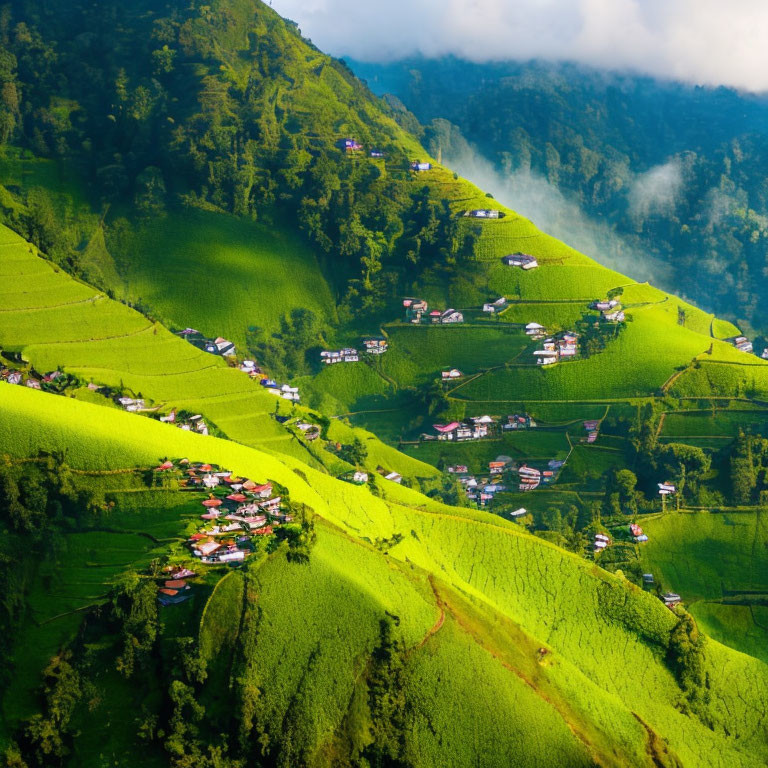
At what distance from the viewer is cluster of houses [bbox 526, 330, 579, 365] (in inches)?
1810

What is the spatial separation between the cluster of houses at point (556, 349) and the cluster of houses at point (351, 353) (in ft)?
23.2

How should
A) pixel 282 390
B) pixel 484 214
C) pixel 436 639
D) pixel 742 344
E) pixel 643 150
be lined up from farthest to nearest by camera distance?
pixel 643 150
pixel 484 214
pixel 742 344
pixel 282 390
pixel 436 639

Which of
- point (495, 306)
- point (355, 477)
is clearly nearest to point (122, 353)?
point (355, 477)

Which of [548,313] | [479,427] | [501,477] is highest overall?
[548,313]

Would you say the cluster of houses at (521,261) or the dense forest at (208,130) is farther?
the dense forest at (208,130)

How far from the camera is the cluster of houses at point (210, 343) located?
4659 cm

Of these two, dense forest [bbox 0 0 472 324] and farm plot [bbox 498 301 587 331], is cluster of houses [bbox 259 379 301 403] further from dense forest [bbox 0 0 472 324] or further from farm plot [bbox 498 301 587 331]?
farm plot [bbox 498 301 587 331]

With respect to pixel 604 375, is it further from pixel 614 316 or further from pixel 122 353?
pixel 122 353

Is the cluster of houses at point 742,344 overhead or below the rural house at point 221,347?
overhead

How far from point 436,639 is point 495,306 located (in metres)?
26.3

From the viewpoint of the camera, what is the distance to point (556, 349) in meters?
46.3

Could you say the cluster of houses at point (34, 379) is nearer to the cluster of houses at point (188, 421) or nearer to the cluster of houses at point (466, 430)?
the cluster of houses at point (188, 421)

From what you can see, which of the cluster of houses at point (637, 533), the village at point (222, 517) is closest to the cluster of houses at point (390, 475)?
the cluster of houses at point (637, 533)

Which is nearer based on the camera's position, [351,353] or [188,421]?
[188,421]
